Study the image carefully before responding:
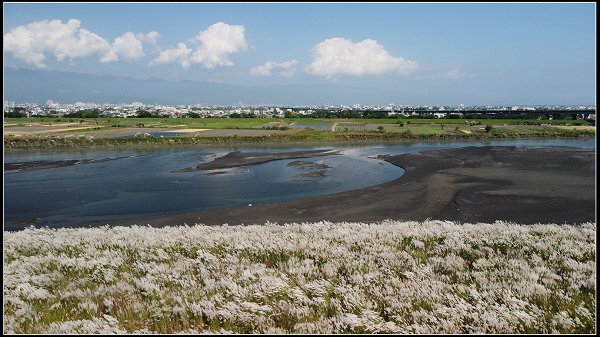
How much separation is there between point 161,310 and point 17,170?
1933 inches

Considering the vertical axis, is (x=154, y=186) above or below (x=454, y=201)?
below

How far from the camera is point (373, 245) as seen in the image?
35.1 ft

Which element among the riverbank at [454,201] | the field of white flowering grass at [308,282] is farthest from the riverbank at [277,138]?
the field of white flowering grass at [308,282]

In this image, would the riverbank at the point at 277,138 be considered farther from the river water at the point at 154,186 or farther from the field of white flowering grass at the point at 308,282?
→ the field of white flowering grass at the point at 308,282

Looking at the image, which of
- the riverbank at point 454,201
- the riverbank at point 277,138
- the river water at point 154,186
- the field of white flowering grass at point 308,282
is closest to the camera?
the field of white flowering grass at point 308,282

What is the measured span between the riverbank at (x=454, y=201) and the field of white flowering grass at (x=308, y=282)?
42.0 feet

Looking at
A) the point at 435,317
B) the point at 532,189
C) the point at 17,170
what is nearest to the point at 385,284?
the point at 435,317

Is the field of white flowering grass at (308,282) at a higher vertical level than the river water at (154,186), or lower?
higher

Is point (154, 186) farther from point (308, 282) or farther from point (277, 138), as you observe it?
point (277, 138)

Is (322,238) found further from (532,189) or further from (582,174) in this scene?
(582,174)

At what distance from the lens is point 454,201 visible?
94.7ft

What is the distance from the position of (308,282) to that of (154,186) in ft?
105

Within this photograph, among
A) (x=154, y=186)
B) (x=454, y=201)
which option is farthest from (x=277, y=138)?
(x=454, y=201)

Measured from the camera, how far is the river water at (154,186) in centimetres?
2903
